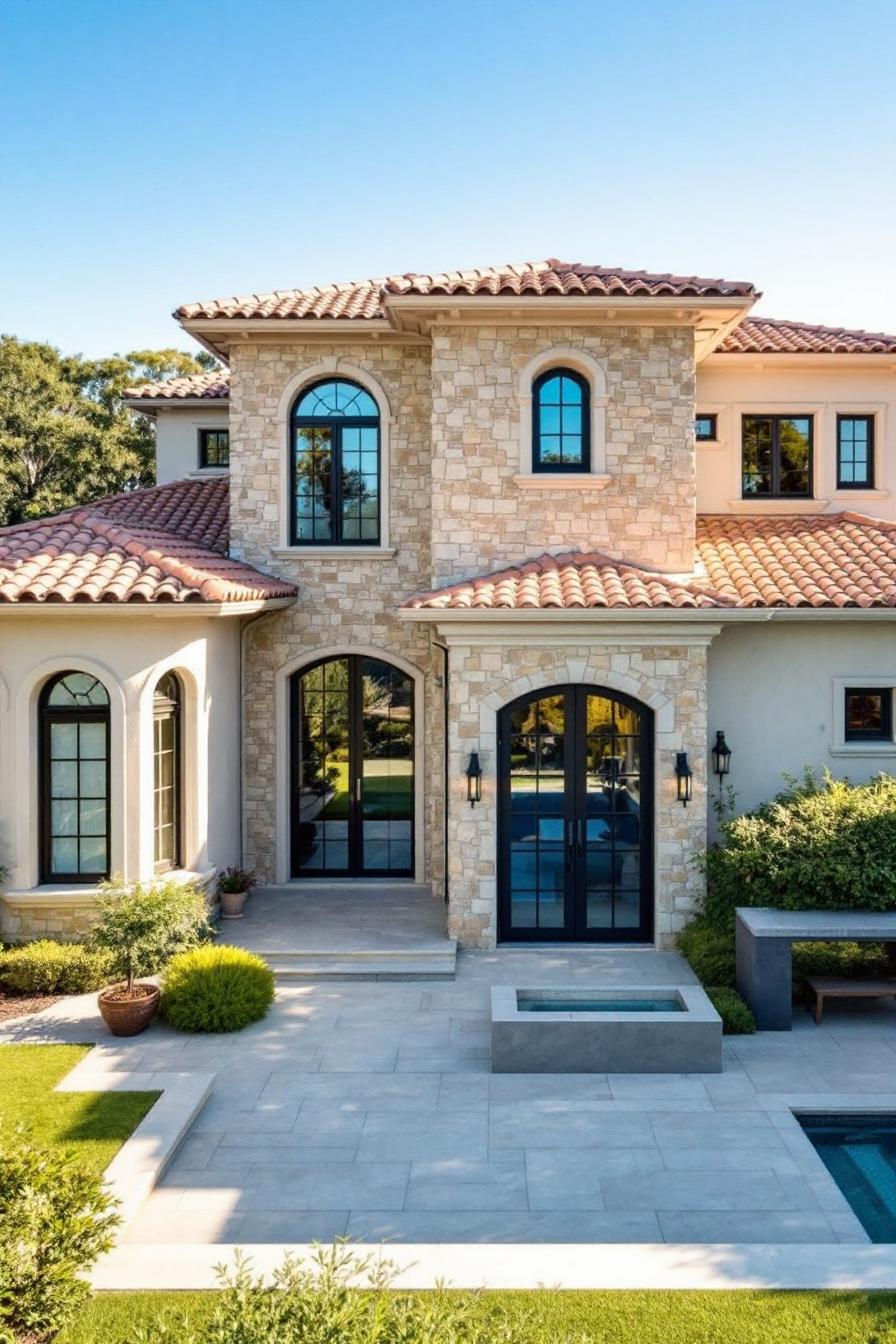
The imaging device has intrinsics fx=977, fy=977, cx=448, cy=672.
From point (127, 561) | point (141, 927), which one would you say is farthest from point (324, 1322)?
point (127, 561)

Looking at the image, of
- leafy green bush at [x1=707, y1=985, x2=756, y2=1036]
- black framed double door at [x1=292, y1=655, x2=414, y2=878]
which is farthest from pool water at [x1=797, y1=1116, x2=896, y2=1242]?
black framed double door at [x1=292, y1=655, x2=414, y2=878]

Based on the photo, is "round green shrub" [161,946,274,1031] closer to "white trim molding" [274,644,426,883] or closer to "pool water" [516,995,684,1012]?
"pool water" [516,995,684,1012]

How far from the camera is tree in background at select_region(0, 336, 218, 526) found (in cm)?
→ 4066

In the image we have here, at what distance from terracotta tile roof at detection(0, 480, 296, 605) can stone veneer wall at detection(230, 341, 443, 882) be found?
70 centimetres

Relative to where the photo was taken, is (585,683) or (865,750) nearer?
(585,683)

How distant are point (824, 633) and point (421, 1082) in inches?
337

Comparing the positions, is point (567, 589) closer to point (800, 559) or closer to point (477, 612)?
point (477, 612)

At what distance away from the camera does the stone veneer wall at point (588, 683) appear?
1306cm

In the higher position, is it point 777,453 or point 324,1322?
point 777,453

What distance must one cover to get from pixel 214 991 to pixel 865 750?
9.44 metres

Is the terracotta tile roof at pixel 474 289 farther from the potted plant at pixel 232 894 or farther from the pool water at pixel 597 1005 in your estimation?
the pool water at pixel 597 1005

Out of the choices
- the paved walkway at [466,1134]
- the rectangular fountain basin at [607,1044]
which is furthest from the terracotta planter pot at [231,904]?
the rectangular fountain basin at [607,1044]

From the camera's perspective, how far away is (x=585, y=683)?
13117mm

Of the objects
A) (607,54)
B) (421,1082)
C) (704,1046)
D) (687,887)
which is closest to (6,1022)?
(421,1082)
